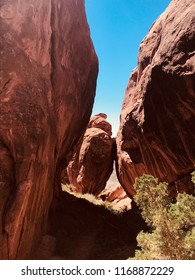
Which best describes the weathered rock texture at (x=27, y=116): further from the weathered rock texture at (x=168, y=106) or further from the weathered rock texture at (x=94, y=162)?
the weathered rock texture at (x=94, y=162)

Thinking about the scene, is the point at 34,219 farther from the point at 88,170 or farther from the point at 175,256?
the point at 88,170

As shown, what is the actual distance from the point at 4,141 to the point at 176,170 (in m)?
9.80

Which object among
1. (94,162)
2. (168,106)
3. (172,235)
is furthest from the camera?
(94,162)

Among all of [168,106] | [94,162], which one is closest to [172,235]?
[168,106]

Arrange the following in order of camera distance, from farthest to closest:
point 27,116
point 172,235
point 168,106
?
1. point 168,106
2. point 27,116
3. point 172,235

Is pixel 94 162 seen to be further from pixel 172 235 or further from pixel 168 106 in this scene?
pixel 172 235

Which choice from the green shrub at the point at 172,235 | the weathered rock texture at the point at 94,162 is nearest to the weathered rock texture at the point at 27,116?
the green shrub at the point at 172,235

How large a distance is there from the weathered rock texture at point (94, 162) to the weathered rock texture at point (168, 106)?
869cm

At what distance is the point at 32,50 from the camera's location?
12141 mm

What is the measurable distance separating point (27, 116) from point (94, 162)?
56.5 ft

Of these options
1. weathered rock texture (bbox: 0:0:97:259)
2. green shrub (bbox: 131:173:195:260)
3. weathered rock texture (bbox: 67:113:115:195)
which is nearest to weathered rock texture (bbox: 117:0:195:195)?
weathered rock texture (bbox: 0:0:97:259)

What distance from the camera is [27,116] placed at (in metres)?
11.5

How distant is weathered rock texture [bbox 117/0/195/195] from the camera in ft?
45.2

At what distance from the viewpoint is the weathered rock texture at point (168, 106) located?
45.2 feet
